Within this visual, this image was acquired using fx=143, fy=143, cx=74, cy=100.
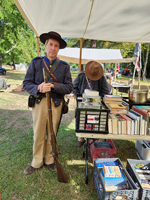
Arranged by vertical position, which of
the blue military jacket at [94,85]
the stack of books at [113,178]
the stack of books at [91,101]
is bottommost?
the stack of books at [113,178]

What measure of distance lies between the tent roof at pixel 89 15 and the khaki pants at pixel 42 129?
1.49 metres

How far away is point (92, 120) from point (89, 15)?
1.89 metres

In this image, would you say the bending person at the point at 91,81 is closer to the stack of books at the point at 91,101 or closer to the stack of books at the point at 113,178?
the stack of books at the point at 91,101

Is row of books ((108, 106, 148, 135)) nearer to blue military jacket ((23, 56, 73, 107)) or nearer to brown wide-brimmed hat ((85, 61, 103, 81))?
blue military jacket ((23, 56, 73, 107))

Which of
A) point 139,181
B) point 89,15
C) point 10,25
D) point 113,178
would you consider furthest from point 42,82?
Result: point 10,25

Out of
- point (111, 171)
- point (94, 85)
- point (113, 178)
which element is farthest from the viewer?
point (94, 85)

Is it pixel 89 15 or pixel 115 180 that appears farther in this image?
pixel 89 15

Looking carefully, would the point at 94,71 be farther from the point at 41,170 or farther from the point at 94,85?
the point at 41,170

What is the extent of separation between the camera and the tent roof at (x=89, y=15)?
2.11 meters

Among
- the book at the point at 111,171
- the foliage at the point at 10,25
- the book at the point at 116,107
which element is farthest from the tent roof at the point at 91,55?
the book at the point at 111,171

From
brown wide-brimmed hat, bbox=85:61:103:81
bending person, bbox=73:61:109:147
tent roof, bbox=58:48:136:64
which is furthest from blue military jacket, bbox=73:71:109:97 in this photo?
tent roof, bbox=58:48:136:64

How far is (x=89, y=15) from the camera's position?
99.3 inches

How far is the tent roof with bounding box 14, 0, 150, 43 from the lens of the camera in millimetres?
2108

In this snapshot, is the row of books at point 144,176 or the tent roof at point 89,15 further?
the tent roof at point 89,15
